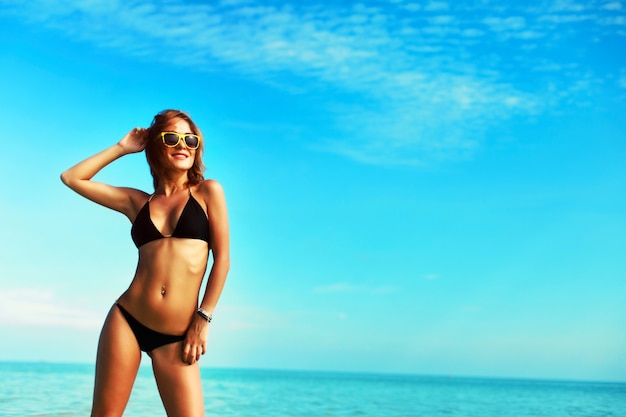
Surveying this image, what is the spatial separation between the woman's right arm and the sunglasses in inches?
9.9

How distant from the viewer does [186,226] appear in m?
3.81

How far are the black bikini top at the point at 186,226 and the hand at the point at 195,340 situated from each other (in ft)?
1.39

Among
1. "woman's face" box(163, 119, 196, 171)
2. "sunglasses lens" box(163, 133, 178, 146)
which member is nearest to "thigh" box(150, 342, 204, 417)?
"woman's face" box(163, 119, 196, 171)

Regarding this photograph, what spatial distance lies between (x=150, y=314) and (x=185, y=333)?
20 cm

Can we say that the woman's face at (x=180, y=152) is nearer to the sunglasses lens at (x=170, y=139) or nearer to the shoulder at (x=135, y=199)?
the sunglasses lens at (x=170, y=139)

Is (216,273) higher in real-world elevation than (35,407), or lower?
higher

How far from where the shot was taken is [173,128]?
3986mm

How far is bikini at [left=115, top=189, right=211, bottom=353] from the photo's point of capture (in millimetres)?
3797

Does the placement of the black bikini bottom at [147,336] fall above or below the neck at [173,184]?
below

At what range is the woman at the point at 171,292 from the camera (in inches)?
148

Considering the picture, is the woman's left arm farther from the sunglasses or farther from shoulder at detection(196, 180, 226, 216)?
the sunglasses

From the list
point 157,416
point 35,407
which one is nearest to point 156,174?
point 157,416

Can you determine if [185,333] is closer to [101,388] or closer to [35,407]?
[101,388]

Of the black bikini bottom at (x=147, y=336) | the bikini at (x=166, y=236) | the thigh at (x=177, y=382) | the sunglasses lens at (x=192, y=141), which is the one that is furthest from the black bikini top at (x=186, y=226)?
the thigh at (x=177, y=382)
